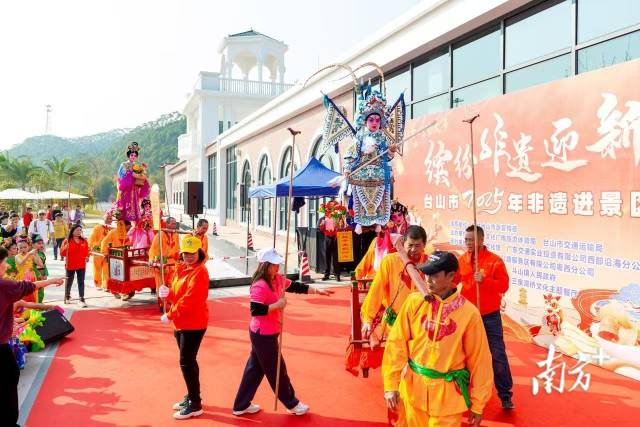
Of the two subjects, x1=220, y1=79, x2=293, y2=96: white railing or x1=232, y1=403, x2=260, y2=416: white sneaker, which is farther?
x1=220, y1=79, x2=293, y2=96: white railing

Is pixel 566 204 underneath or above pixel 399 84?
underneath

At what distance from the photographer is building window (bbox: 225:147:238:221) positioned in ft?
89.8

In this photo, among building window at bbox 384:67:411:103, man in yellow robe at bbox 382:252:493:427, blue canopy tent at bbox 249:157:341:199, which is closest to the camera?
man in yellow robe at bbox 382:252:493:427

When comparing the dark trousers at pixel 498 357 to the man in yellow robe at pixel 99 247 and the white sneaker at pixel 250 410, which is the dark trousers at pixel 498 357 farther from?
the man in yellow robe at pixel 99 247

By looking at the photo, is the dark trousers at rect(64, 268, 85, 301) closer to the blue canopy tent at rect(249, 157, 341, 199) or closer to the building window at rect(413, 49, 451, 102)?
the blue canopy tent at rect(249, 157, 341, 199)

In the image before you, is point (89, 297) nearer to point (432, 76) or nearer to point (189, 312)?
point (189, 312)

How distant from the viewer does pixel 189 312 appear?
4164 mm

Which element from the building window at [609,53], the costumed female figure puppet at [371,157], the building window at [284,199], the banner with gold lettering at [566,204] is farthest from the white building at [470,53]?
the costumed female figure puppet at [371,157]

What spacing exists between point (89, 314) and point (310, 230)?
6.05m

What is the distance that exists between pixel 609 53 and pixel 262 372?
5.30m

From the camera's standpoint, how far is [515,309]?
22.4ft

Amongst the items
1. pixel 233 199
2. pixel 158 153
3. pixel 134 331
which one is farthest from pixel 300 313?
pixel 158 153

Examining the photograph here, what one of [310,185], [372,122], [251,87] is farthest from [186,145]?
[372,122]

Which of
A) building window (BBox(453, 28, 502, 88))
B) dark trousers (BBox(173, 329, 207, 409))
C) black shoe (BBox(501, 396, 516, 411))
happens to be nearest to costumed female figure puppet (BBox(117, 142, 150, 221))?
dark trousers (BBox(173, 329, 207, 409))
